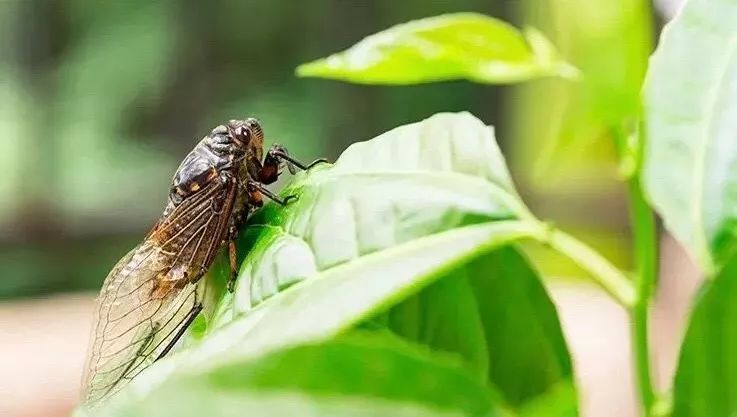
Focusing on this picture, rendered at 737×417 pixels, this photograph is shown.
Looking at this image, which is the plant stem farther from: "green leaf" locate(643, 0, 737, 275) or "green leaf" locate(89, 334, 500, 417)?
"green leaf" locate(89, 334, 500, 417)

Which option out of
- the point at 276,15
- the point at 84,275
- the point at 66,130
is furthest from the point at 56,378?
the point at 276,15

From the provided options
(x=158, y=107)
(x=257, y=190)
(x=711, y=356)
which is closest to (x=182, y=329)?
(x=257, y=190)

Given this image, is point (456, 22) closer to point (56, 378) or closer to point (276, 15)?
point (56, 378)

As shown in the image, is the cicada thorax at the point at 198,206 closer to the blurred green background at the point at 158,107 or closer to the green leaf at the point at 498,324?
the green leaf at the point at 498,324

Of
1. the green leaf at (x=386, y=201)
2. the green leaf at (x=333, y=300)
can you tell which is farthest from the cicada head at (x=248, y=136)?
the green leaf at (x=333, y=300)

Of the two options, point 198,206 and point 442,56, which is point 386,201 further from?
point 198,206
